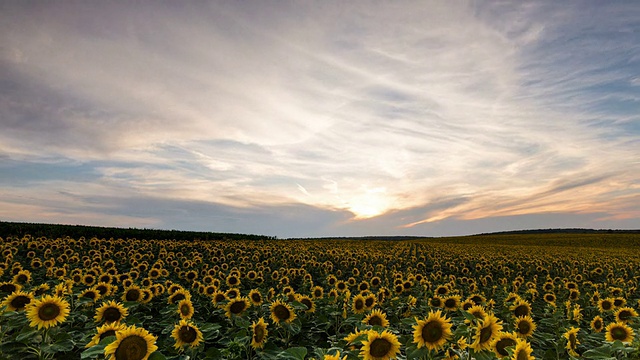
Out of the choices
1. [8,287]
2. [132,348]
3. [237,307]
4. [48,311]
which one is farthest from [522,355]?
[8,287]

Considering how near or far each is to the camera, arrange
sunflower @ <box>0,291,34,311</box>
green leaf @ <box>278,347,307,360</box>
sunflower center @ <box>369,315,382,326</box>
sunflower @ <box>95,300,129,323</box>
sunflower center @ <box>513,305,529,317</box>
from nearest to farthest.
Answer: green leaf @ <box>278,347,307,360</box> < sunflower center @ <box>369,315,382,326</box> < sunflower @ <box>0,291,34,311</box> < sunflower @ <box>95,300,129,323</box> < sunflower center @ <box>513,305,529,317</box>

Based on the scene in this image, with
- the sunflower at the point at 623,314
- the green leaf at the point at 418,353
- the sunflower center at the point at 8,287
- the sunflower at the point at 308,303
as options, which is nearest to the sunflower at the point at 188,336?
the sunflower at the point at 308,303

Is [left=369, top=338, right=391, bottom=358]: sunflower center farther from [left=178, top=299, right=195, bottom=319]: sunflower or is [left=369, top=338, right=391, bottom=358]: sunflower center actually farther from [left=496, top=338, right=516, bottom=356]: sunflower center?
[left=178, top=299, right=195, bottom=319]: sunflower

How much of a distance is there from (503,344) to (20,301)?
6.79m

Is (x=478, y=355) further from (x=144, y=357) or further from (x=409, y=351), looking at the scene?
(x=144, y=357)

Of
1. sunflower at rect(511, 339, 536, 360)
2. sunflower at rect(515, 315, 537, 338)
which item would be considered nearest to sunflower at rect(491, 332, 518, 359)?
sunflower at rect(511, 339, 536, 360)

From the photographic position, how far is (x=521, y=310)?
23.1 feet

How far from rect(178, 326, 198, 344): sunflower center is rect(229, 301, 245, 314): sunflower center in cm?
170

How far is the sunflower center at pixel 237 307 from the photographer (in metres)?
6.60

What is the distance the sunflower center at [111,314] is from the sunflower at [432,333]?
4.56 meters

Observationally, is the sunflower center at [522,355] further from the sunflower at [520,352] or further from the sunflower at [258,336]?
the sunflower at [258,336]

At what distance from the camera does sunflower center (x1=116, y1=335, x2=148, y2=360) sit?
357 cm

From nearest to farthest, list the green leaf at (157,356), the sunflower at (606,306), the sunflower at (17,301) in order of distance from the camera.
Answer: the green leaf at (157,356) < the sunflower at (17,301) < the sunflower at (606,306)

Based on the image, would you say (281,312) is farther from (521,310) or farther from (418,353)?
(521,310)
